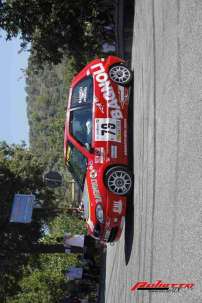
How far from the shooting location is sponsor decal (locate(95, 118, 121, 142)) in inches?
465

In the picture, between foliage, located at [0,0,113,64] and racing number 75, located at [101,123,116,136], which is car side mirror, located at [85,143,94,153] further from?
foliage, located at [0,0,113,64]

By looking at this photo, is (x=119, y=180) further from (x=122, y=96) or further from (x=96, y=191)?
(x=122, y=96)

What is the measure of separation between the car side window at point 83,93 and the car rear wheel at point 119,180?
69.6 inches

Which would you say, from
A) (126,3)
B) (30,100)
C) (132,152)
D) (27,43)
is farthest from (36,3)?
(30,100)

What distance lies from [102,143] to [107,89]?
4.46 ft

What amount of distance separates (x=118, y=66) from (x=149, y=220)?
15.2 feet

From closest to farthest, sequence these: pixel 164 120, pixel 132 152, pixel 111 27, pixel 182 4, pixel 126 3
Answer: pixel 182 4, pixel 164 120, pixel 132 152, pixel 126 3, pixel 111 27

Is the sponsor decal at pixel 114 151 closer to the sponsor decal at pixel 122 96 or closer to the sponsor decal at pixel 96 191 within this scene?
the sponsor decal at pixel 96 191

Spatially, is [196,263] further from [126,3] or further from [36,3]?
[36,3]

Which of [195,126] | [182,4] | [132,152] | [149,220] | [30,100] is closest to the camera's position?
[195,126]

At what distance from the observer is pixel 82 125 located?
40.8ft

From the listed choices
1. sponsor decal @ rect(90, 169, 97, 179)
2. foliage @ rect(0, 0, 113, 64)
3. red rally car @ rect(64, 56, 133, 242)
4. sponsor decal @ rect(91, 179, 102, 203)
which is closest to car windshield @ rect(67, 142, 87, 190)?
red rally car @ rect(64, 56, 133, 242)

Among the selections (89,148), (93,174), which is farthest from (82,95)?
(93,174)

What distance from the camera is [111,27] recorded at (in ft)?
74.7
